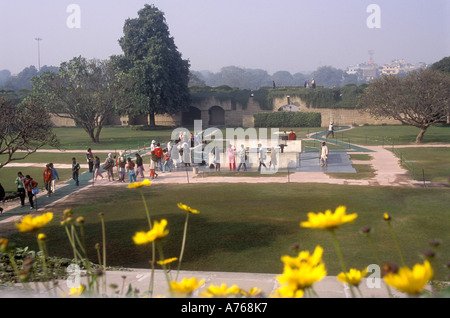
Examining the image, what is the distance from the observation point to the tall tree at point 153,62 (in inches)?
1575

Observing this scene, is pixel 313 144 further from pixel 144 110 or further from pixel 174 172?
pixel 144 110

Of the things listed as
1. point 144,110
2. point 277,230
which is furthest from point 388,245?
point 144,110

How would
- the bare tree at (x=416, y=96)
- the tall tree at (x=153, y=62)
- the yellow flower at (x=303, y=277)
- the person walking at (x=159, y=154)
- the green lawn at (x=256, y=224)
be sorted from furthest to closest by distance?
the tall tree at (x=153, y=62)
the bare tree at (x=416, y=96)
the person walking at (x=159, y=154)
the green lawn at (x=256, y=224)
the yellow flower at (x=303, y=277)

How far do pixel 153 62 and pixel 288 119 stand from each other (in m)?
13.9

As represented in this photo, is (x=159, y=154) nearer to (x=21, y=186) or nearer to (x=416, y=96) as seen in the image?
(x=21, y=186)

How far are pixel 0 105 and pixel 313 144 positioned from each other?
18946 millimetres

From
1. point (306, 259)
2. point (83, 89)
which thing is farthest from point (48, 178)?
point (83, 89)

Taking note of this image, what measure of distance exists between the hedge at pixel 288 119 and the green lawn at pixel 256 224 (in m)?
29.1

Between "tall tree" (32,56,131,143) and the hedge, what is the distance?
1649 centimetres

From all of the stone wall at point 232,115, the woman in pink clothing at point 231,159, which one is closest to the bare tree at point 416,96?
the woman in pink clothing at point 231,159

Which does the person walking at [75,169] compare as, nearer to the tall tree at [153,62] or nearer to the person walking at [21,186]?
the person walking at [21,186]

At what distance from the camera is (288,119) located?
146 feet

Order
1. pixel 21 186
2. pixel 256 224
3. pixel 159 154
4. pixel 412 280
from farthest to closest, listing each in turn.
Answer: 1. pixel 159 154
2. pixel 21 186
3. pixel 256 224
4. pixel 412 280

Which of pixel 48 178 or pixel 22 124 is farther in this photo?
pixel 48 178
